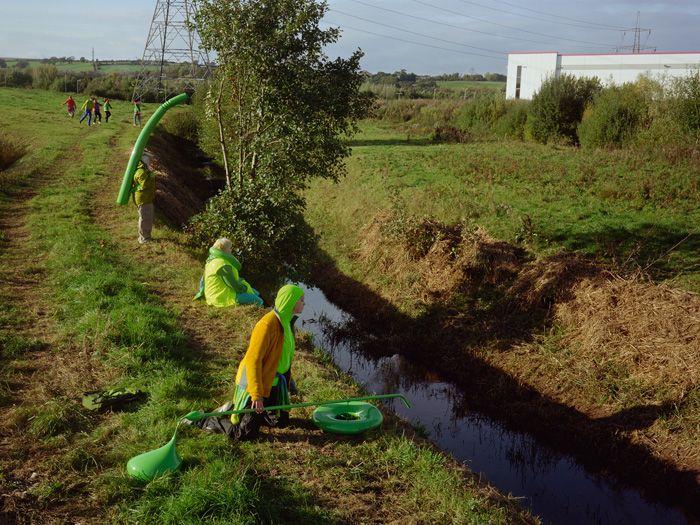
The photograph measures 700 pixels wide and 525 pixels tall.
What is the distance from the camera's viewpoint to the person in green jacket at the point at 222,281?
30.7ft

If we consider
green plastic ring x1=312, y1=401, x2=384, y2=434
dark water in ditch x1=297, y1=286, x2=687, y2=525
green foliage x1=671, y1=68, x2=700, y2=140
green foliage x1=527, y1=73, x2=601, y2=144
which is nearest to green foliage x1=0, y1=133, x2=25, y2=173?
dark water in ditch x1=297, y1=286, x2=687, y2=525

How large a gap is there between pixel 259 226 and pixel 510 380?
6658 mm

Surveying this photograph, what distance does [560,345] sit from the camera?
1091 centimetres

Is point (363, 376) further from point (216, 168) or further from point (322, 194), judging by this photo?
point (216, 168)

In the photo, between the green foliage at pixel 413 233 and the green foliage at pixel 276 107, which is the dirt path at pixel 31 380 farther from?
the green foliage at pixel 413 233

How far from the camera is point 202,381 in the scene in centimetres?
690

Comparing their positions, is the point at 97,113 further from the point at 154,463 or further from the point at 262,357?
the point at 154,463

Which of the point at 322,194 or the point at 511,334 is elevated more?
the point at 322,194

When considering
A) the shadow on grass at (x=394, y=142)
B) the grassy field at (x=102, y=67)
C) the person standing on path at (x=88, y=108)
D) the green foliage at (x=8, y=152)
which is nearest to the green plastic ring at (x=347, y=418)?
the green foliage at (x=8, y=152)

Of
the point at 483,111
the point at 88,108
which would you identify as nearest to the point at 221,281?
the point at 88,108

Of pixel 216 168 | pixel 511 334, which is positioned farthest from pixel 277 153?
pixel 216 168

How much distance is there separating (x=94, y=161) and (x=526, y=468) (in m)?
19.2

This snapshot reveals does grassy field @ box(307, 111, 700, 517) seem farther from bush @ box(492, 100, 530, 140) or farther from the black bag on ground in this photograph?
bush @ box(492, 100, 530, 140)

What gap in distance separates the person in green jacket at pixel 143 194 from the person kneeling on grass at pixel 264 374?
775 centimetres
